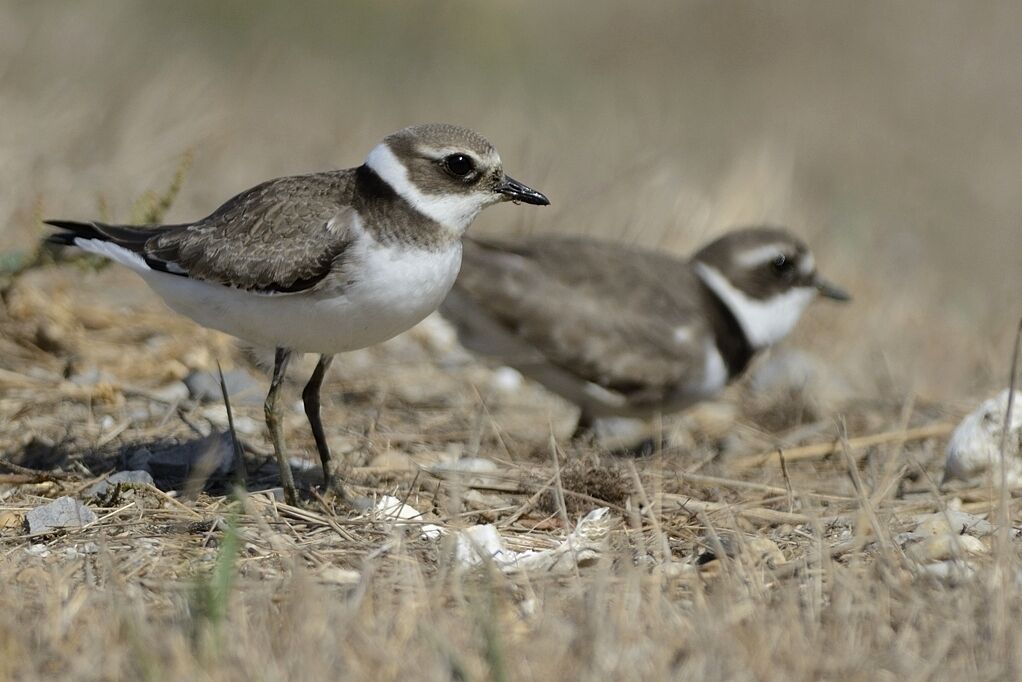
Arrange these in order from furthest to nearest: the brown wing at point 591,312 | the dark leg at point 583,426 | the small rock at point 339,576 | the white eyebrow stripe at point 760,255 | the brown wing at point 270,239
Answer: the white eyebrow stripe at point 760,255 < the dark leg at point 583,426 < the brown wing at point 591,312 < the brown wing at point 270,239 < the small rock at point 339,576

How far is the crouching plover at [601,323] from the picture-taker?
6402mm

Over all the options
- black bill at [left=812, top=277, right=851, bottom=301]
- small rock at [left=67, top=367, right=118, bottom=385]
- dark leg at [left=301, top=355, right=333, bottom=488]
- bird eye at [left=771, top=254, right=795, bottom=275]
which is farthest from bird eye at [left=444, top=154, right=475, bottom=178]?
black bill at [left=812, top=277, right=851, bottom=301]

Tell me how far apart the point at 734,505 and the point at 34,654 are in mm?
2519

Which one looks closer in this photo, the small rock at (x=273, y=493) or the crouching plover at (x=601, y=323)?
the small rock at (x=273, y=493)

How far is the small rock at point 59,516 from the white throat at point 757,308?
374 centimetres

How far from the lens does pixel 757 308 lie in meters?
6.95

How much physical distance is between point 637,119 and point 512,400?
600 centimetres

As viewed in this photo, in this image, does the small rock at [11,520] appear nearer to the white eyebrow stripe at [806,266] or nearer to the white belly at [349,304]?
the white belly at [349,304]

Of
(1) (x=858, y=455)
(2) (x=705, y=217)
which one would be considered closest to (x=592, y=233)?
(2) (x=705, y=217)

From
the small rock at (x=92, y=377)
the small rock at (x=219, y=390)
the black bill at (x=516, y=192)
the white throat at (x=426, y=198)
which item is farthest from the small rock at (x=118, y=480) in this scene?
the black bill at (x=516, y=192)

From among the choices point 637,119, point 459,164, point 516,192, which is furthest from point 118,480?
point 637,119

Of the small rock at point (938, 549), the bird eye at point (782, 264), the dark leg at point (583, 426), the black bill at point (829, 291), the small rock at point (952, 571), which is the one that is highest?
the bird eye at point (782, 264)

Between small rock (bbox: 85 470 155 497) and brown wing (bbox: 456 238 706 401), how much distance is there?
86.8 inches

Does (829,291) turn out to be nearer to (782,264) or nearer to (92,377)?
(782,264)
